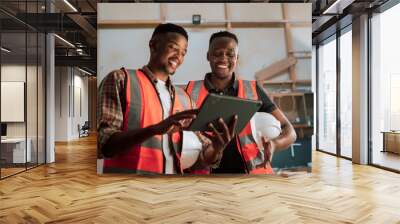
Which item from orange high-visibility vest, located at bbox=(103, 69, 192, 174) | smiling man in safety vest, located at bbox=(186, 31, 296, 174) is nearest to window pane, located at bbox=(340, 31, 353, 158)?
smiling man in safety vest, located at bbox=(186, 31, 296, 174)

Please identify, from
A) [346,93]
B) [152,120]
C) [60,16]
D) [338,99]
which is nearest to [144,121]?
[152,120]

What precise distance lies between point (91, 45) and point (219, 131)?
28.3ft

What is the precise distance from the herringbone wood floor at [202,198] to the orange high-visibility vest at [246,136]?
24 centimetres

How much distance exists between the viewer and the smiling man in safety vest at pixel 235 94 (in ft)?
20.5

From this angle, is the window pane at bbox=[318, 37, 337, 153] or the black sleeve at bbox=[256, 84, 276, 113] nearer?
the black sleeve at bbox=[256, 84, 276, 113]

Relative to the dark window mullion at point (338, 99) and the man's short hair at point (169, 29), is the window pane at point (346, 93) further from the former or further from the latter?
the man's short hair at point (169, 29)

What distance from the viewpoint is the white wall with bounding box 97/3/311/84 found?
20.7 feet

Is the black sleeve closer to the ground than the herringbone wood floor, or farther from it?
farther from it

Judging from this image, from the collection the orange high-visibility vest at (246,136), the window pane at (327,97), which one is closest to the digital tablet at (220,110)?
the orange high-visibility vest at (246,136)

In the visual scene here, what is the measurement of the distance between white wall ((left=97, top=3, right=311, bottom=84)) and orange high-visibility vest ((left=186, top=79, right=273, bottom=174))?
13 cm

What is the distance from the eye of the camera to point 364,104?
Answer: 816cm

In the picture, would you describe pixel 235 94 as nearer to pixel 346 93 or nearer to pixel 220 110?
pixel 220 110

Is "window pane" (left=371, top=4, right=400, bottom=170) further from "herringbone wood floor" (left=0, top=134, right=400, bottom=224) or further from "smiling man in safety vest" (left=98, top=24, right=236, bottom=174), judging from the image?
"smiling man in safety vest" (left=98, top=24, right=236, bottom=174)

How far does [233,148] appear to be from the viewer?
6191mm
